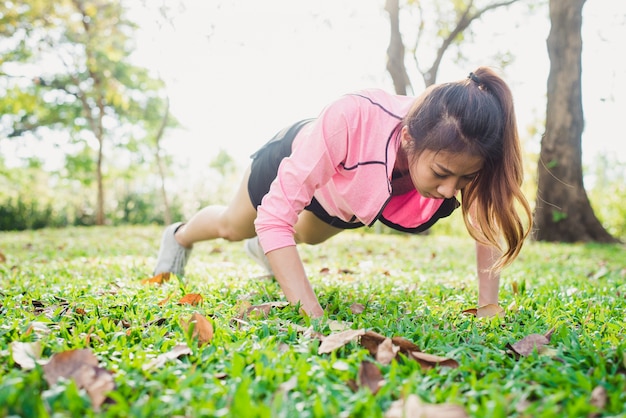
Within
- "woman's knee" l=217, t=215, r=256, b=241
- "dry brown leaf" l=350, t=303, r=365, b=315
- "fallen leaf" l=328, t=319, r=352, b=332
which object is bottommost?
"dry brown leaf" l=350, t=303, r=365, b=315

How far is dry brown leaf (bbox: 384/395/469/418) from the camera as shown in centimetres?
103

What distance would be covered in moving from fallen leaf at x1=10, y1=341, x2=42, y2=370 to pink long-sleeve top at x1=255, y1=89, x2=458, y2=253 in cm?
87

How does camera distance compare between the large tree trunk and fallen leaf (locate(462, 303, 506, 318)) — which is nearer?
Result: fallen leaf (locate(462, 303, 506, 318))

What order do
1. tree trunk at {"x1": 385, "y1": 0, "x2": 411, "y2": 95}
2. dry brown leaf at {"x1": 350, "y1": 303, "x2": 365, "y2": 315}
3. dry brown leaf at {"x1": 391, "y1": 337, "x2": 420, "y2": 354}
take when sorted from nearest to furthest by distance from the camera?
dry brown leaf at {"x1": 391, "y1": 337, "x2": 420, "y2": 354}
dry brown leaf at {"x1": 350, "y1": 303, "x2": 365, "y2": 315}
tree trunk at {"x1": 385, "y1": 0, "x2": 411, "y2": 95}

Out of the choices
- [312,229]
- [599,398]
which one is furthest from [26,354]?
[312,229]

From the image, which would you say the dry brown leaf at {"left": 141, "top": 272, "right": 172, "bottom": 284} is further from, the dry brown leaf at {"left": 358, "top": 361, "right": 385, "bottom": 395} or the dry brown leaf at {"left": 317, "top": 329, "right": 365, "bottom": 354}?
the dry brown leaf at {"left": 358, "top": 361, "right": 385, "bottom": 395}

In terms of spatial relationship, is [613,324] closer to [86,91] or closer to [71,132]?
[86,91]

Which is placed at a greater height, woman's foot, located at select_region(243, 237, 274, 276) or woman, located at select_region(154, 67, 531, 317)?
woman, located at select_region(154, 67, 531, 317)

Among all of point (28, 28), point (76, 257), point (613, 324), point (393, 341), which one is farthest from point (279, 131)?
point (28, 28)

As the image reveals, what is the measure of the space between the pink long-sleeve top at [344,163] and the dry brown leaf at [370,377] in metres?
0.77

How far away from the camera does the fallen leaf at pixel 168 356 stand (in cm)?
134

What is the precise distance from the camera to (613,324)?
1.94 m

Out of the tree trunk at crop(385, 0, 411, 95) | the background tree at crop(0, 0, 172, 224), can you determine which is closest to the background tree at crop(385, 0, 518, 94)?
the tree trunk at crop(385, 0, 411, 95)

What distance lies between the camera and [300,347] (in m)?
1.50
